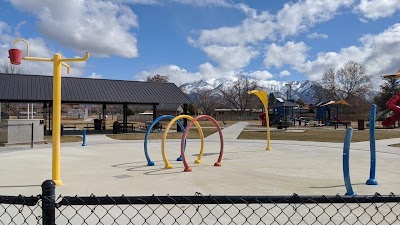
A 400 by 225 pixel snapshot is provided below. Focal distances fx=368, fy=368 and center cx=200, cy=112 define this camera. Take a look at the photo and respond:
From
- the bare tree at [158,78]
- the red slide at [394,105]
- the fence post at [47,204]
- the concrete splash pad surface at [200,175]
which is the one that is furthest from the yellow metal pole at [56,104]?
the bare tree at [158,78]

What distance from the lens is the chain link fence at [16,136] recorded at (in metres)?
16.8

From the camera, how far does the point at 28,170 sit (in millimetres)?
9859

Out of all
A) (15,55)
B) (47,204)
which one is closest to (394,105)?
(15,55)

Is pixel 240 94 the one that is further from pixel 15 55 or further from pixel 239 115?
pixel 15 55

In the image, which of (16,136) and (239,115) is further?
(239,115)

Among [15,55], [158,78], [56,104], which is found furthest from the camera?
[158,78]

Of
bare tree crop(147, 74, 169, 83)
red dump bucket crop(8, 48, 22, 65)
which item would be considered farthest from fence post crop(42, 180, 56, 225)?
bare tree crop(147, 74, 169, 83)

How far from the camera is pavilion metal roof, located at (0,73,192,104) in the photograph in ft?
82.1

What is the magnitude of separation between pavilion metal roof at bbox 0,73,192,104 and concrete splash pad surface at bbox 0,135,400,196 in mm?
12801

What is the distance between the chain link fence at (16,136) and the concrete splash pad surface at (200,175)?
364 cm

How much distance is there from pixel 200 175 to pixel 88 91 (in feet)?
70.3

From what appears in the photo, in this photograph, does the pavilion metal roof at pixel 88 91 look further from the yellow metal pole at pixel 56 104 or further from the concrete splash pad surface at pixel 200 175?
the yellow metal pole at pixel 56 104

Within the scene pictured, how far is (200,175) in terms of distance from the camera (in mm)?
9078

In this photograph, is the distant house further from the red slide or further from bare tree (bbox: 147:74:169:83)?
the red slide
